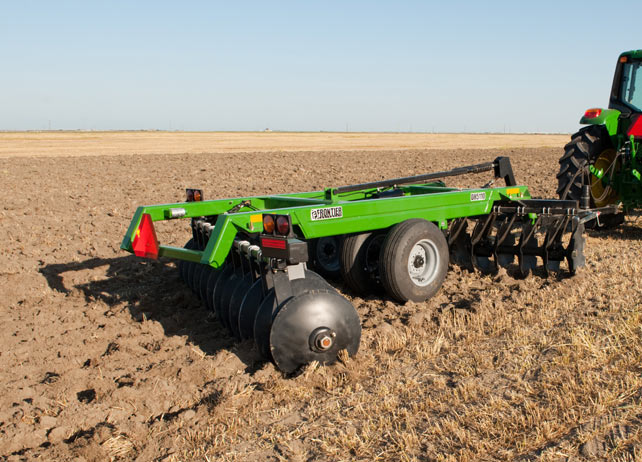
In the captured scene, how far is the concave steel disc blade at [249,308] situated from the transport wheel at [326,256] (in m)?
1.78

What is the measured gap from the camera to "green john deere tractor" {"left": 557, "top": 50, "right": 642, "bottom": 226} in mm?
7195

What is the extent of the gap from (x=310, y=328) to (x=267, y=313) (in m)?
0.28

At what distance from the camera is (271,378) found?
139 inches

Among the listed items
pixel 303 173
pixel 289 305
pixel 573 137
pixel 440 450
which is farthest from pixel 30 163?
pixel 440 450

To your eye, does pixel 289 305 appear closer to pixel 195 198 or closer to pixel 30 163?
pixel 195 198

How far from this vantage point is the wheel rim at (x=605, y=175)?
7.54 m

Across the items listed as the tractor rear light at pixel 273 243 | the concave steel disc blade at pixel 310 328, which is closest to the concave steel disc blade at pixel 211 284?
the tractor rear light at pixel 273 243

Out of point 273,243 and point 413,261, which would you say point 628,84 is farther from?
point 273,243

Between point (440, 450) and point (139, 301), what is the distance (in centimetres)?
346

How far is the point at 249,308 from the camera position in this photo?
12.8 ft

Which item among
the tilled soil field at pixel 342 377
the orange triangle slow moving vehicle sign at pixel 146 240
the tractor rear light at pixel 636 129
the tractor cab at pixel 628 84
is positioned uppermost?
the tractor cab at pixel 628 84

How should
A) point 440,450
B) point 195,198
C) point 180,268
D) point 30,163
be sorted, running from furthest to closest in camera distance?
1. point 30,163
2. point 180,268
3. point 195,198
4. point 440,450

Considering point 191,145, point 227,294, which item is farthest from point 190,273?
point 191,145

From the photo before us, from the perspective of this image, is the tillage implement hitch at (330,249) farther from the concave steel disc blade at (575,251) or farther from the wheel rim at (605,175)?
the wheel rim at (605,175)
